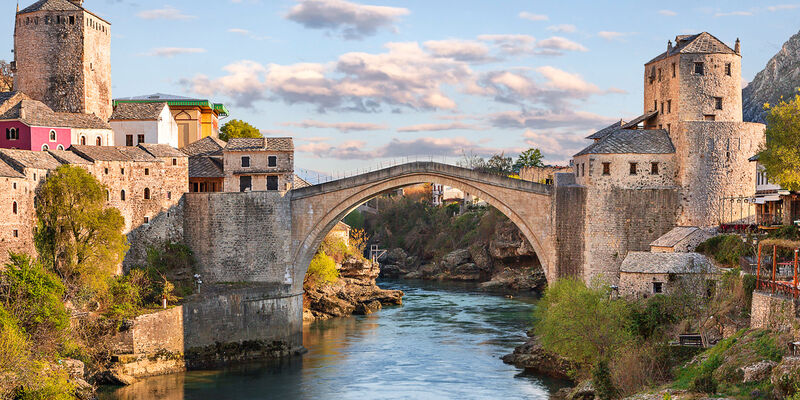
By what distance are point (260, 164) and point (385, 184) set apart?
262 inches

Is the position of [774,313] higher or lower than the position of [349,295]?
higher

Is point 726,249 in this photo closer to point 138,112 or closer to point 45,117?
point 138,112

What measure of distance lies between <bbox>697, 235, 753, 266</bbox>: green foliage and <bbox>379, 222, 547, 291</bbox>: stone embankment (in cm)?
3165

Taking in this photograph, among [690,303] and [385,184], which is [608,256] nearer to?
[690,303]

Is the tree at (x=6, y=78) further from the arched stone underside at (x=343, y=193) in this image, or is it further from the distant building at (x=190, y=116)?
the arched stone underside at (x=343, y=193)

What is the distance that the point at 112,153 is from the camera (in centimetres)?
4531

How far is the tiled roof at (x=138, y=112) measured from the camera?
5178 cm

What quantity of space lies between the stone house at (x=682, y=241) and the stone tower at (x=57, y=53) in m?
31.5

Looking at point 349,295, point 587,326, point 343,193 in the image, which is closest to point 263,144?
point 343,193

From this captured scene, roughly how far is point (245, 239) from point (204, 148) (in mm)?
9342

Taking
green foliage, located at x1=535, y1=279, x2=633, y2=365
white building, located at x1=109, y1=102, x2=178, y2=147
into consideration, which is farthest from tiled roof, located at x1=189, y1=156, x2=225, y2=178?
green foliage, located at x1=535, y1=279, x2=633, y2=365

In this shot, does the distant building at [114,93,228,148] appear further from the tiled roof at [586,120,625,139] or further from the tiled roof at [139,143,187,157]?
the tiled roof at [586,120,625,139]

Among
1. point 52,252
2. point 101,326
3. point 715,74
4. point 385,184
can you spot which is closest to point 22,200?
point 52,252

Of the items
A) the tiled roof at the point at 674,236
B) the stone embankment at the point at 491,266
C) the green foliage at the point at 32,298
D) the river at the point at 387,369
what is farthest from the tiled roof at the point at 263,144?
the stone embankment at the point at 491,266
